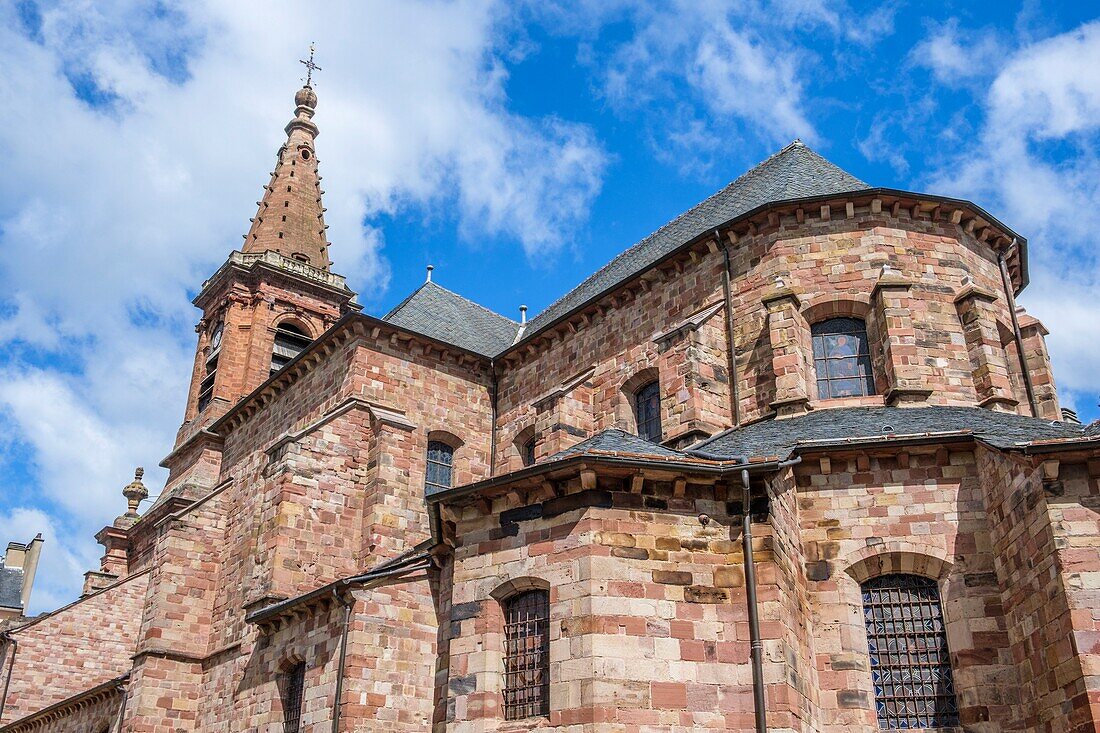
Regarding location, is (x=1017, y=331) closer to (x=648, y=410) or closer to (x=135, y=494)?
(x=648, y=410)

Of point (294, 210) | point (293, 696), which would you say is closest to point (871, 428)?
point (293, 696)

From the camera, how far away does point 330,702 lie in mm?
15391

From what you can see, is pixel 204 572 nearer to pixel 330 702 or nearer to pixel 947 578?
pixel 330 702

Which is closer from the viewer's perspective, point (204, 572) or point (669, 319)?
point (669, 319)

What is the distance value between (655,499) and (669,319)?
7975mm

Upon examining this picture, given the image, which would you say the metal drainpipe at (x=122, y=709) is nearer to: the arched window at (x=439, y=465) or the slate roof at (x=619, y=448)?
the arched window at (x=439, y=465)

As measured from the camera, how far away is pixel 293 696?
17.6m

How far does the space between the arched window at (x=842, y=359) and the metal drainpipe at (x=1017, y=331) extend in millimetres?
2786

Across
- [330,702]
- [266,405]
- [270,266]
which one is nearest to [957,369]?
[330,702]

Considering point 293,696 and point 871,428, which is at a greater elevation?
point 871,428

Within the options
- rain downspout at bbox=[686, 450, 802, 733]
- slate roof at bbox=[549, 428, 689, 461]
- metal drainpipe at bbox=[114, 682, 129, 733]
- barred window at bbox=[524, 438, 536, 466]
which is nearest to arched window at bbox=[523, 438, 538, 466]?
barred window at bbox=[524, 438, 536, 466]

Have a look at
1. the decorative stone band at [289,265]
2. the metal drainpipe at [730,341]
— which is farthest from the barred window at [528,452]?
the decorative stone band at [289,265]

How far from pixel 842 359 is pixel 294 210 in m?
26.6

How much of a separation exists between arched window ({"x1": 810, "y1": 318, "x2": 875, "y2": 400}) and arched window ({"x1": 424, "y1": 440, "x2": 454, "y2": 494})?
355 inches
